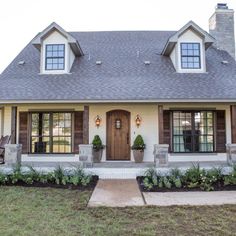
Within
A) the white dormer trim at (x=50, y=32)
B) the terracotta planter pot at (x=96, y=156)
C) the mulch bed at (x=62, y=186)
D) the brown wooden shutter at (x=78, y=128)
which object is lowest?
the mulch bed at (x=62, y=186)

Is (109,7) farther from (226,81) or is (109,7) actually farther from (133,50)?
(226,81)

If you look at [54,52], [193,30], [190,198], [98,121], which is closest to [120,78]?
[98,121]

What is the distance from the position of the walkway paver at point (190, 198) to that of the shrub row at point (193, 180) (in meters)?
0.48

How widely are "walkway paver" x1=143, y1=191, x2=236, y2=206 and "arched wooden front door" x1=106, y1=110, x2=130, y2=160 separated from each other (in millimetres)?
4517

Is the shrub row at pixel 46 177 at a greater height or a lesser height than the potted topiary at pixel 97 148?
lesser

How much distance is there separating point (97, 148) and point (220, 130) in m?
5.11

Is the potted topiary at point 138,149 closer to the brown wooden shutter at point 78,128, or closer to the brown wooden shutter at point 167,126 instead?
the brown wooden shutter at point 167,126

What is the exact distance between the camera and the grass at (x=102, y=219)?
15.3 ft

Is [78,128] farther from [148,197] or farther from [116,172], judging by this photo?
[148,197]

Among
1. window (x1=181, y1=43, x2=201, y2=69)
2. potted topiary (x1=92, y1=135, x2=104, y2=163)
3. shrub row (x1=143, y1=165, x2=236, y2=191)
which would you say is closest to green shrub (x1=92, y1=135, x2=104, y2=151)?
potted topiary (x1=92, y1=135, x2=104, y2=163)

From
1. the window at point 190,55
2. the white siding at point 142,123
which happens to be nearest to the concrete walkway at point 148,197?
the white siding at point 142,123

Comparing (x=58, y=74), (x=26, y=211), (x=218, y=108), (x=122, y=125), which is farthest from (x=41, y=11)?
(x=26, y=211)

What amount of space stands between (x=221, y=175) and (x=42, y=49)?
9.00 m

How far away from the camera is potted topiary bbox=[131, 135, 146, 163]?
1104cm
